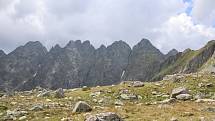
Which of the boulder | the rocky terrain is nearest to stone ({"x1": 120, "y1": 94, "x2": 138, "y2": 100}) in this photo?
the rocky terrain

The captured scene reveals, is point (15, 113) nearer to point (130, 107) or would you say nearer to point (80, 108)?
point (80, 108)

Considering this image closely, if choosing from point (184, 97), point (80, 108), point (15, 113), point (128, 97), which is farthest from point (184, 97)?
point (15, 113)

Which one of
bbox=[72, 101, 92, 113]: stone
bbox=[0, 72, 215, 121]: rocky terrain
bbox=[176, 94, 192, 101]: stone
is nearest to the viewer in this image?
bbox=[0, 72, 215, 121]: rocky terrain

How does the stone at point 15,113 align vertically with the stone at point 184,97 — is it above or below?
below

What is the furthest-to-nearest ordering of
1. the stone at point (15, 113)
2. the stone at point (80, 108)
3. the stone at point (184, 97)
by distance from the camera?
the stone at point (184, 97)
the stone at point (15, 113)
the stone at point (80, 108)

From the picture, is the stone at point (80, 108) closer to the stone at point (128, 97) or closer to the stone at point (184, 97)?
the stone at point (184, 97)

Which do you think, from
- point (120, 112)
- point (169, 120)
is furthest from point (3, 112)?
point (169, 120)

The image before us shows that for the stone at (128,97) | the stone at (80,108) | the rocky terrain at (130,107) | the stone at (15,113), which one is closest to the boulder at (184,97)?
the rocky terrain at (130,107)

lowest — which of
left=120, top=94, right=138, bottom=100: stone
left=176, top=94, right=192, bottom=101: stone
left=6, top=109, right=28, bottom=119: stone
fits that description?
left=6, top=109, right=28, bottom=119: stone

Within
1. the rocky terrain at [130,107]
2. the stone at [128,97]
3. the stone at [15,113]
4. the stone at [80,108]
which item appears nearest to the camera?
the rocky terrain at [130,107]

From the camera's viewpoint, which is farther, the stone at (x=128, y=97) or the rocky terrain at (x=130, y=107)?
the stone at (x=128, y=97)

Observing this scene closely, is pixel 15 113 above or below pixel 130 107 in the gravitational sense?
above

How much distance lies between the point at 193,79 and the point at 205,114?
32.2 metres

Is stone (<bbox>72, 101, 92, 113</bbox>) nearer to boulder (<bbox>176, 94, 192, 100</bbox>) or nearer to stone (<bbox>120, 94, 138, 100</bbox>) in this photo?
boulder (<bbox>176, 94, 192, 100</bbox>)
